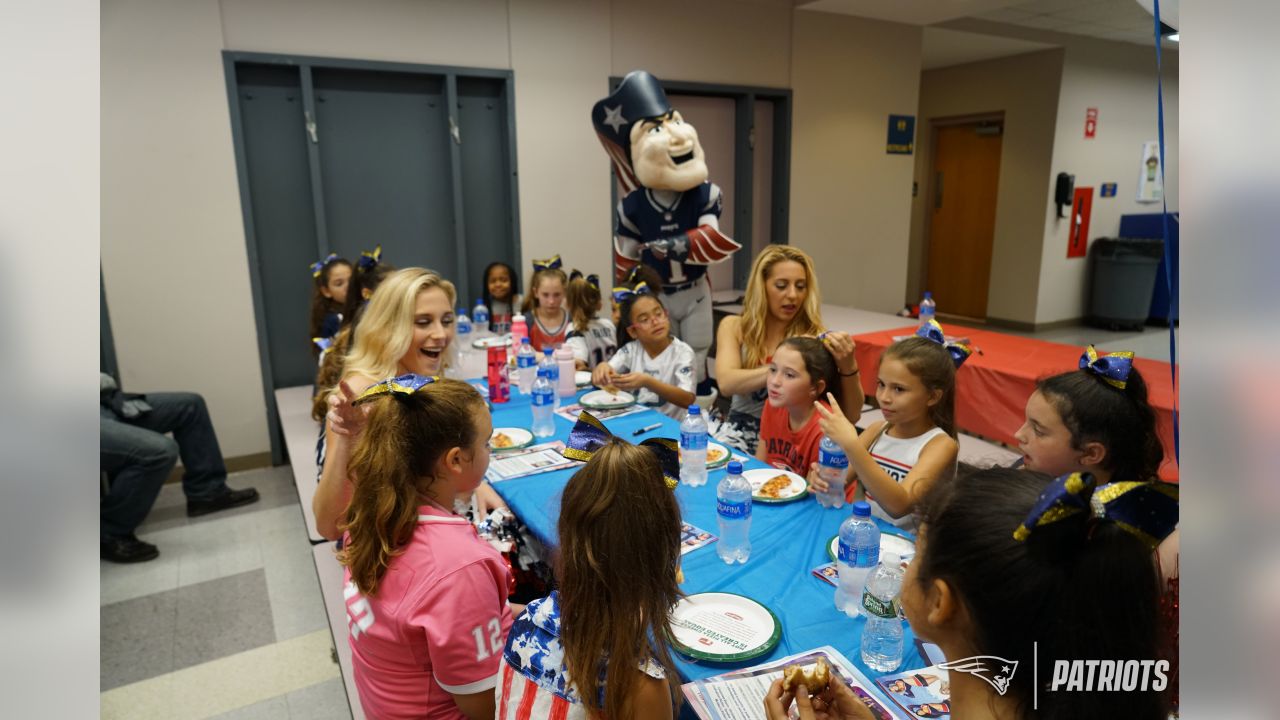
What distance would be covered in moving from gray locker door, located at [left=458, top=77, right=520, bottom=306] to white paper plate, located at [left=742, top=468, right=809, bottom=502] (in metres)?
3.45

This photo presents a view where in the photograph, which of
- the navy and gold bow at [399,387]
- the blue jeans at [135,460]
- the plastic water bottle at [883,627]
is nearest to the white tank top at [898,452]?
the plastic water bottle at [883,627]

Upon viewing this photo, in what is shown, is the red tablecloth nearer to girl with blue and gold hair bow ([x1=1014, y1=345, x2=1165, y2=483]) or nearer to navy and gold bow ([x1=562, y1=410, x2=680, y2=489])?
girl with blue and gold hair bow ([x1=1014, y1=345, x2=1165, y2=483])

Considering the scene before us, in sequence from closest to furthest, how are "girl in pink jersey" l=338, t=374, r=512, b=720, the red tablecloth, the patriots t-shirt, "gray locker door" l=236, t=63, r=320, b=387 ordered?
1. "girl in pink jersey" l=338, t=374, r=512, b=720
2. the patriots t-shirt
3. the red tablecloth
4. "gray locker door" l=236, t=63, r=320, b=387

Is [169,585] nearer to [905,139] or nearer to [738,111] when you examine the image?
[738,111]

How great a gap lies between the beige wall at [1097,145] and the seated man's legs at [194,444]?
26.6ft

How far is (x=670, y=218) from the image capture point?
421cm

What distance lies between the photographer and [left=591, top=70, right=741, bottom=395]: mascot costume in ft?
13.1

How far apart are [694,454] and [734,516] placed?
19.7 inches

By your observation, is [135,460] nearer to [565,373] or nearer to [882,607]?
[565,373]

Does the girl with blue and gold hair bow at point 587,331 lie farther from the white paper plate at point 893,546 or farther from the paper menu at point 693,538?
the white paper plate at point 893,546

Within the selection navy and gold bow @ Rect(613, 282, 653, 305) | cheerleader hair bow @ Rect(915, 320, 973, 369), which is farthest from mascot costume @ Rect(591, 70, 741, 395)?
cheerleader hair bow @ Rect(915, 320, 973, 369)

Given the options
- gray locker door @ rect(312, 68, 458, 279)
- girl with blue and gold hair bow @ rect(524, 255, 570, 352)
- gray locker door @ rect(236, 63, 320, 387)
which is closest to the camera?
girl with blue and gold hair bow @ rect(524, 255, 570, 352)

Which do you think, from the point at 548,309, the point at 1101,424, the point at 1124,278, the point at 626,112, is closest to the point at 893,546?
the point at 1101,424
